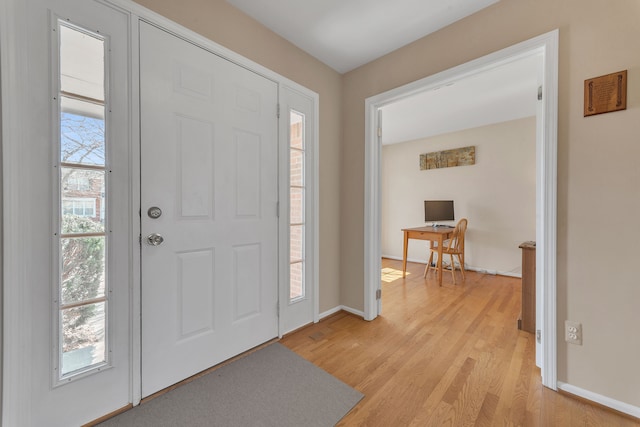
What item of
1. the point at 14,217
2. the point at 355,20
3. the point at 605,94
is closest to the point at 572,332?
the point at 605,94

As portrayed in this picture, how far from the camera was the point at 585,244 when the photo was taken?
144cm

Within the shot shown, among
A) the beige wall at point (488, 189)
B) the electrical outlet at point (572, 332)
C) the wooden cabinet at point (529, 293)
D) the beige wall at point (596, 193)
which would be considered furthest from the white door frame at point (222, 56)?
the beige wall at point (488, 189)

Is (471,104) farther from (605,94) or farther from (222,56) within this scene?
(222,56)

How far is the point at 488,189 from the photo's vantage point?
4.26m

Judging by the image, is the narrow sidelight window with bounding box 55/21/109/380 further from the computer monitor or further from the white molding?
the computer monitor

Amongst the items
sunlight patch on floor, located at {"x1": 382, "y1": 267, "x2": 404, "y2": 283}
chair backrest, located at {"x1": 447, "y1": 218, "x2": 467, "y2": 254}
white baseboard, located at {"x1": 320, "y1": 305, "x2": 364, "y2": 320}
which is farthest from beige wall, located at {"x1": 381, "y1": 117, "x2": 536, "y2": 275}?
white baseboard, located at {"x1": 320, "y1": 305, "x2": 364, "y2": 320}

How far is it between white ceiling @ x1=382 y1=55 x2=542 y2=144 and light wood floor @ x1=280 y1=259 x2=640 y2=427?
211cm

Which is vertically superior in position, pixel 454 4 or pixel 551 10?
pixel 454 4

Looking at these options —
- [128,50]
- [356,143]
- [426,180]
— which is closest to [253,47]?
[128,50]

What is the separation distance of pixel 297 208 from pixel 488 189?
3643mm

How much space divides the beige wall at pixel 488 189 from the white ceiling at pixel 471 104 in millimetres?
239

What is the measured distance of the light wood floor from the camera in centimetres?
132

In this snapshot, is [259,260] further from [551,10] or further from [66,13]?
[551,10]

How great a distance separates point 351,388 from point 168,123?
1.92 m
